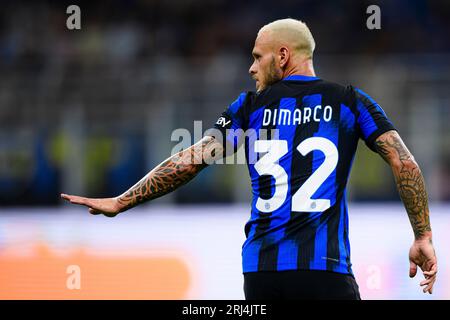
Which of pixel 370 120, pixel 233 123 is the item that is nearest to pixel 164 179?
pixel 233 123

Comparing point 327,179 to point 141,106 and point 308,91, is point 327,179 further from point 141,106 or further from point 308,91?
point 141,106

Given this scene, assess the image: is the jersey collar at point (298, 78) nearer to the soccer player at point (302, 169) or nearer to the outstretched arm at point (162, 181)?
the soccer player at point (302, 169)

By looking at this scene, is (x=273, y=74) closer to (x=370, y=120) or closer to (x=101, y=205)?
(x=370, y=120)

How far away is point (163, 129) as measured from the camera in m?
9.91

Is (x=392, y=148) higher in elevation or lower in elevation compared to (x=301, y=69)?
lower

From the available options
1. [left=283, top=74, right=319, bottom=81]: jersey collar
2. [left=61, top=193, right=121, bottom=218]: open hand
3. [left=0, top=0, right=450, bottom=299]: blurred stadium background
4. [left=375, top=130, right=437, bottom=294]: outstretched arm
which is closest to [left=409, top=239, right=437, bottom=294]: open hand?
[left=375, top=130, right=437, bottom=294]: outstretched arm

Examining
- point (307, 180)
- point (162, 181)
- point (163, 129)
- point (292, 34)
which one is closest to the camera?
point (307, 180)

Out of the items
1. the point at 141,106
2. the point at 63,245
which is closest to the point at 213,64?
the point at 141,106

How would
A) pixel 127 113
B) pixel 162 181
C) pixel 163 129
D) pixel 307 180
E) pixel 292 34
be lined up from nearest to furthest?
pixel 307 180, pixel 292 34, pixel 162 181, pixel 163 129, pixel 127 113

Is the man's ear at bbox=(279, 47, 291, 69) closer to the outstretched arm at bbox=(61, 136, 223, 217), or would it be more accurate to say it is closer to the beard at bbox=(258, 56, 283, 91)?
the beard at bbox=(258, 56, 283, 91)

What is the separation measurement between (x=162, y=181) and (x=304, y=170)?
608 millimetres

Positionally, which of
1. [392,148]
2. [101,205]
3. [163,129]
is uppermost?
[163,129]

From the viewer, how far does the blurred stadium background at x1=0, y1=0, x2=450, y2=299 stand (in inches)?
251

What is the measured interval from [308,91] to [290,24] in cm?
28
